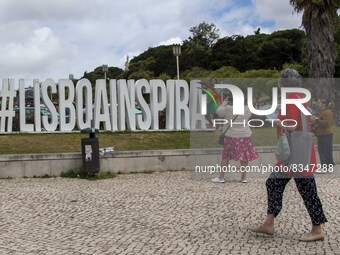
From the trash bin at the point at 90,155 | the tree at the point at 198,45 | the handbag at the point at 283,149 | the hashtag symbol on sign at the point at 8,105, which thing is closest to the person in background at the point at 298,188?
the handbag at the point at 283,149

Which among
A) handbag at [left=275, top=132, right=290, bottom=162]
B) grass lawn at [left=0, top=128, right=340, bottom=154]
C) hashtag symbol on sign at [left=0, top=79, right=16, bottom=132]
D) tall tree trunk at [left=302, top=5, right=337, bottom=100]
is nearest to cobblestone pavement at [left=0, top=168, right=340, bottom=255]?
handbag at [left=275, top=132, right=290, bottom=162]

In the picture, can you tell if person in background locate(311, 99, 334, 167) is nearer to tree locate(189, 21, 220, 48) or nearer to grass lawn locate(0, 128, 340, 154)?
grass lawn locate(0, 128, 340, 154)

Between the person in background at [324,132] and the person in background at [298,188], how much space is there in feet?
19.8

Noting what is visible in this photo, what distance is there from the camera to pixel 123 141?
13734mm

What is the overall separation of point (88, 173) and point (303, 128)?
6.65 metres

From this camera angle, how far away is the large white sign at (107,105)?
48.5 ft

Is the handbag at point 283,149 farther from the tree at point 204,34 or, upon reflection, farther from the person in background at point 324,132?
the tree at point 204,34

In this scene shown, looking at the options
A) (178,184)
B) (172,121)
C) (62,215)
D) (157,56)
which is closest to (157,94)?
(172,121)

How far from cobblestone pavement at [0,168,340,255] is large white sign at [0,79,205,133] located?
4.72 metres

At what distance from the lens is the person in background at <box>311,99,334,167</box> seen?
11.4m

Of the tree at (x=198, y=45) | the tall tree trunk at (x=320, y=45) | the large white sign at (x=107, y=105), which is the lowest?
the large white sign at (x=107, y=105)

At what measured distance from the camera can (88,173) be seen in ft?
36.6

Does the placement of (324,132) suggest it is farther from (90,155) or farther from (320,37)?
(320,37)

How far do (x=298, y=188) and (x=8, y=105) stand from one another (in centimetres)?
1128
